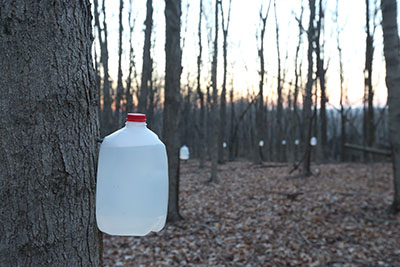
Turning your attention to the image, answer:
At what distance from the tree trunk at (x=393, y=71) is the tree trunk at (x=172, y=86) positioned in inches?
172

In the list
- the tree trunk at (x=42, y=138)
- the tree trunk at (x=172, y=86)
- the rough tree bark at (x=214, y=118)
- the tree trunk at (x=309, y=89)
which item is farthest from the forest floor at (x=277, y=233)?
the tree trunk at (x=42, y=138)

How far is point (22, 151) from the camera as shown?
84 cm

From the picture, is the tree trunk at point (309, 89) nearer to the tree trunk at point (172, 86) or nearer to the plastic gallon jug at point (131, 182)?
the tree trunk at point (172, 86)

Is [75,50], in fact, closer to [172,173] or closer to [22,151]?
[22,151]

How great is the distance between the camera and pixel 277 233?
5.61 m

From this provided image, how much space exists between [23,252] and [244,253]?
4.55 meters

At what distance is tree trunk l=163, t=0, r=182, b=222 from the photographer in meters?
6.07

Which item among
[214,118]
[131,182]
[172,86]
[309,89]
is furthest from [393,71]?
[214,118]

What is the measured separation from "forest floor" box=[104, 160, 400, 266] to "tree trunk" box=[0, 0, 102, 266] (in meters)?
4.15

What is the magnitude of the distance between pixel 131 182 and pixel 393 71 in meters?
6.55

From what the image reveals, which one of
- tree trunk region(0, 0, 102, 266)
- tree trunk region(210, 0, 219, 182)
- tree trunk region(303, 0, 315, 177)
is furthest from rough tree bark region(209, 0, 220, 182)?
tree trunk region(0, 0, 102, 266)

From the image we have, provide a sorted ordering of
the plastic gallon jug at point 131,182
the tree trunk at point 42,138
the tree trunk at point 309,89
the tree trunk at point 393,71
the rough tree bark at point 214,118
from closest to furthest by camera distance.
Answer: the tree trunk at point 42,138, the plastic gallon jug at point 131,182, the tree trunk at point 393,71, the tree trunk at point 309,89, the rough tree bark at point 214,118

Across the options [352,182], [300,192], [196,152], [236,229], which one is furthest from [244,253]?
[196,152]

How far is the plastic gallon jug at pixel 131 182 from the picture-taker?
104cm
